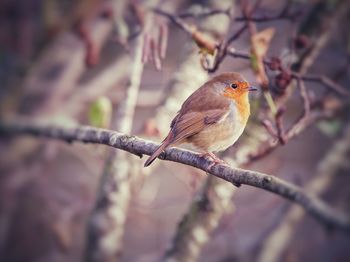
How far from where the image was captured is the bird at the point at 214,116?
2404 millimetres

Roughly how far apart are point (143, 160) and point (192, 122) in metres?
0.99

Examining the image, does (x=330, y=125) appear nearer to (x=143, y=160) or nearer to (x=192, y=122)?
(x=143, y=160)

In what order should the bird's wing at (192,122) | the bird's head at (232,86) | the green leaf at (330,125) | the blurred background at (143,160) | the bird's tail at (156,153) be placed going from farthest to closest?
the green leaf at (330,125)
the blurred background at (143,160)
the bird's head at (232,86)
the bird's wing at (192,122)
the bird's tail at (156,153)

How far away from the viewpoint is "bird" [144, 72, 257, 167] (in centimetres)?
240

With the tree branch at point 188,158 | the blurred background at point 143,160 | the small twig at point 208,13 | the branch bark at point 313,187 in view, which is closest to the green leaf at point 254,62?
the small twig at point 208,13

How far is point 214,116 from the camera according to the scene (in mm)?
2506

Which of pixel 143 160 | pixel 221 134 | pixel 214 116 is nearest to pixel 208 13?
pixel 214 116

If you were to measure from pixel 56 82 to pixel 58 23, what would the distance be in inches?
24.1

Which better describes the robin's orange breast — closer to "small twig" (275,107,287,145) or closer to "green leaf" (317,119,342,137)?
"small twig" (275,107,287,145)

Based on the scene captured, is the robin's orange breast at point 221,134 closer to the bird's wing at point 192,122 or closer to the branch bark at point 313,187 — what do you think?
the bird's wing at point 192,122

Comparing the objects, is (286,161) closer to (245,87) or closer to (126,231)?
(126,231)

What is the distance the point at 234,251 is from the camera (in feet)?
14.7

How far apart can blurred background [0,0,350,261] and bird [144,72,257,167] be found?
0.54 metres

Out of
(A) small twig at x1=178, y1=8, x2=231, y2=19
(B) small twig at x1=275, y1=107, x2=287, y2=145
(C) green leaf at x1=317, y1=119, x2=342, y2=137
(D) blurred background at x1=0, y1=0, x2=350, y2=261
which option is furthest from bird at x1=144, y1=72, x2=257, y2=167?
(C) green leaf at x1=317, y1=119, x2=342, y2=137
